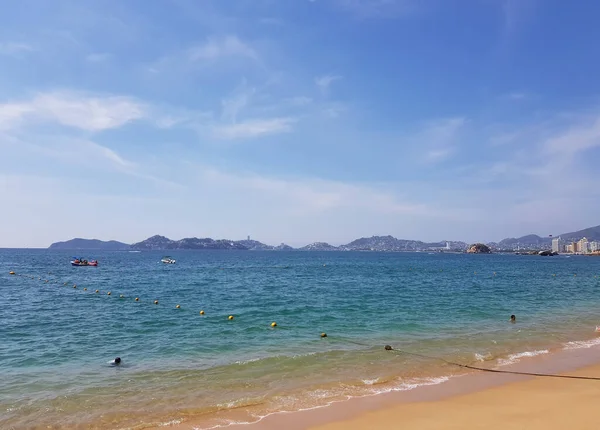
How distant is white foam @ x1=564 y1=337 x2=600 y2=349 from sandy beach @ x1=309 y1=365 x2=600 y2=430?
6.45m

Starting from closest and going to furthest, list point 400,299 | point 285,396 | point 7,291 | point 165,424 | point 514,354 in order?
point 165,424
point 285,396
point 514,354
point 400,299
point 7,291

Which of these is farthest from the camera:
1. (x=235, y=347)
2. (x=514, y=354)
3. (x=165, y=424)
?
(x=235, y=347)

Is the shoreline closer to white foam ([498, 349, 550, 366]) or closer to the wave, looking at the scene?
white foam ([498, 349, 550, 366])

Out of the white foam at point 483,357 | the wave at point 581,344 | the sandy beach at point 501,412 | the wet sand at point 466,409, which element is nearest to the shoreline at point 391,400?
the wet sand at point 466,409

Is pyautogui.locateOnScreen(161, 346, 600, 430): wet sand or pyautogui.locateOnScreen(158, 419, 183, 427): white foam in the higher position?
pyautogui.locateOnScreen(161, 346, 600, 430): wet sand

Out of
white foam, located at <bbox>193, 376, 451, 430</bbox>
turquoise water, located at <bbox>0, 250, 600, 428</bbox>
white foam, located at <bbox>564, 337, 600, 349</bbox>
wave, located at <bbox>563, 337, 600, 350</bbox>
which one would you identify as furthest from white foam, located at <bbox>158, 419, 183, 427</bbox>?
white foam, located at <bbox>564, 337, 600, 349</bbox>

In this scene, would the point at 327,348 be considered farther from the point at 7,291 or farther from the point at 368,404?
the point at 7,291

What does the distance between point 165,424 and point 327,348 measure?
9038 millimetres

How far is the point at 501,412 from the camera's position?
10.6 m

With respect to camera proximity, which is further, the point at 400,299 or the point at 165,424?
the point at 400,299

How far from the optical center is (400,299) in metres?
35.8

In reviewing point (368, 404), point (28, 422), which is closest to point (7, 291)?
point (28, 422)

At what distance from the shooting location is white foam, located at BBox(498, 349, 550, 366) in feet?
52.3

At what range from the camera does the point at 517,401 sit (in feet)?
37.7
